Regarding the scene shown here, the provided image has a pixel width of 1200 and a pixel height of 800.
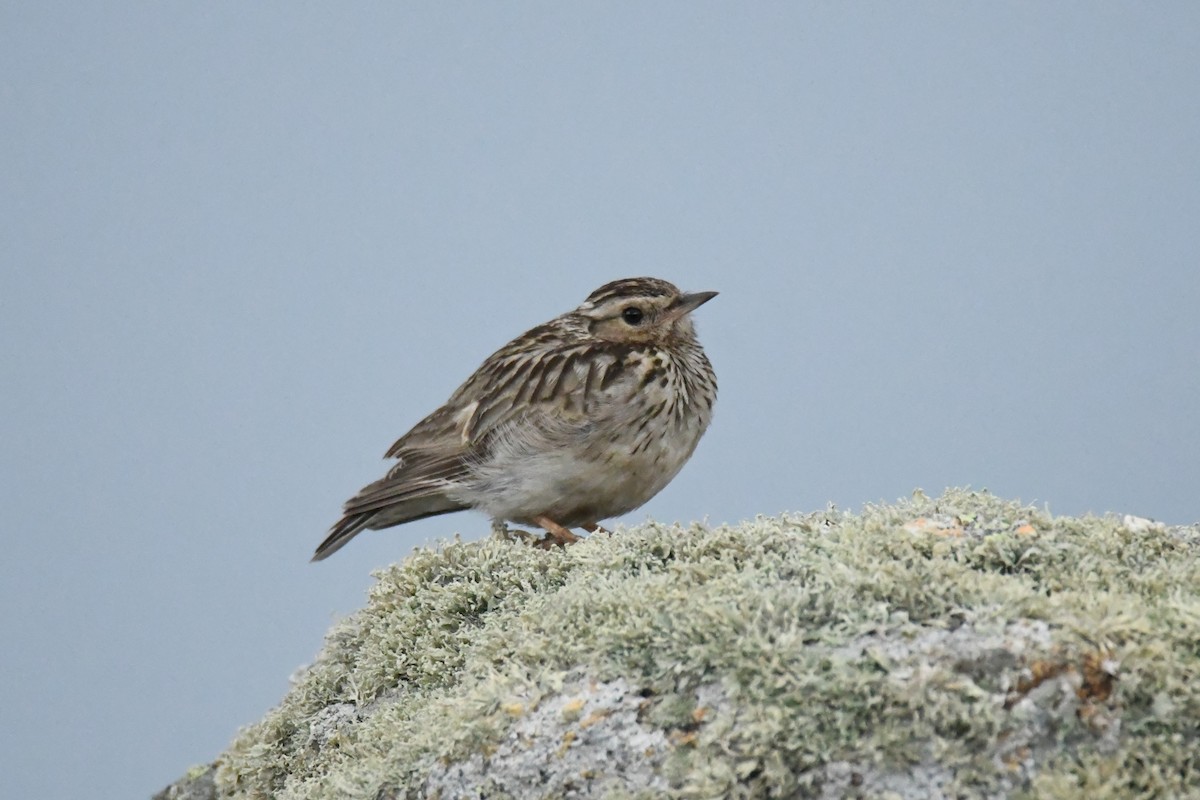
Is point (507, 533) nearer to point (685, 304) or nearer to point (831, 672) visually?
point (685, 304)

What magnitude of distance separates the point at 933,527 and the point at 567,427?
7.81 ft

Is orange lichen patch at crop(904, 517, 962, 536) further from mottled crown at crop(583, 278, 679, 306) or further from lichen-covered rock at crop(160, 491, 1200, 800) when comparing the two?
mottled crown at crop(583, 278, 679, 306)

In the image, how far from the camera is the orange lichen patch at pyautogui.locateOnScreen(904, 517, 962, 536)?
4941 mm

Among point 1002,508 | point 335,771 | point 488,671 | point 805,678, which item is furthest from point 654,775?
point 1002,508

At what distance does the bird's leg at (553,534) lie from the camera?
6934 mm

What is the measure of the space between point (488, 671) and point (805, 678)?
4.52 ft

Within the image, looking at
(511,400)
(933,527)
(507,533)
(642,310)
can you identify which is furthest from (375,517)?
(933,527)

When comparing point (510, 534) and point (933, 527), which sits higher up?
point (510, 534)

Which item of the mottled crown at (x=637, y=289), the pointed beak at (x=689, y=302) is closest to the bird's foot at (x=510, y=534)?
the mottled crown at (x=637, y=289)

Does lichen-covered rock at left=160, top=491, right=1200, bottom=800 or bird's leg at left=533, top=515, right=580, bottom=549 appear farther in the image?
bird's leg at left=533, top=515, right=580, bottom=549

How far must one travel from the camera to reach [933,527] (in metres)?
5.08

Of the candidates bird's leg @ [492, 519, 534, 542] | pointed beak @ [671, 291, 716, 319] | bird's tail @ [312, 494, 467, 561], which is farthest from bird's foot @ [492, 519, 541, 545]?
pointed beak @ [671, 291, 716, 319]

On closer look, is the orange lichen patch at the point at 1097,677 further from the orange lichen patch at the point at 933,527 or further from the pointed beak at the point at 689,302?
the pointed beak at the point at 689,302

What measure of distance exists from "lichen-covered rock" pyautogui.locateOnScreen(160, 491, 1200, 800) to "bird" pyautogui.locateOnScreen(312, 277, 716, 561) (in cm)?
145
